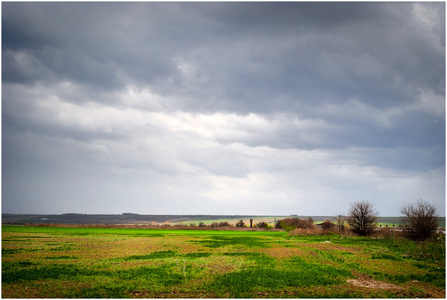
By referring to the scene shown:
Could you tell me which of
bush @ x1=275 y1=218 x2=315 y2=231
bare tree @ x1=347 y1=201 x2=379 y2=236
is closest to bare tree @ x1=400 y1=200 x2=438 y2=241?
bare tree @ x1=347 y1=201 x2=379 y2=236

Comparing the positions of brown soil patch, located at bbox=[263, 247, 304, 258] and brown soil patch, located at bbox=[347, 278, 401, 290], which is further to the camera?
brown soil patch, located at bbox=[263, 247, 304, 258]

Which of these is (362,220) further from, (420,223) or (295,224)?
(295,224)

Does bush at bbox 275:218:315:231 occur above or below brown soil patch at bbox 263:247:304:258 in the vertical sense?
below

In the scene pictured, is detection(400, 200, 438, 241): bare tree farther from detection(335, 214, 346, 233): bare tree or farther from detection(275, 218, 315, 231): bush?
detection(275, 218, 315, 231): bush

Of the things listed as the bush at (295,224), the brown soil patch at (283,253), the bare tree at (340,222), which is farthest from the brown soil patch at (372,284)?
the bush at (295,224)

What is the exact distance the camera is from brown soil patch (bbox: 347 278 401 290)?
63.8 ft

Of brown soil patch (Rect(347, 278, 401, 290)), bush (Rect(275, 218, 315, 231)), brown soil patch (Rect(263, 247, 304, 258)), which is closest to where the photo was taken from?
brown soil patch (Rect(347, 278, 401, 290))

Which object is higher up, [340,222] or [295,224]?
[340,222]

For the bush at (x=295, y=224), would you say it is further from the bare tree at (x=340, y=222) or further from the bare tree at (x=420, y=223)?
the bare tree at (x=420, y=223)

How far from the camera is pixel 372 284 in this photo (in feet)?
66.6

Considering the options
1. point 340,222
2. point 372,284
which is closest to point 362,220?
point 340,222

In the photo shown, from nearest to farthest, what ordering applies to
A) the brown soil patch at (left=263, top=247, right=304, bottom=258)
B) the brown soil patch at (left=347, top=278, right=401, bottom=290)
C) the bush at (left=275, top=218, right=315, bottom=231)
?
the brown soil patch at (left=347, top=278, right=401, bottom=290) < the brown soil patch at (left=263, top=247, right=304, bottom=258) < the bush at (left=275, top=218, right=315, bottom=231)

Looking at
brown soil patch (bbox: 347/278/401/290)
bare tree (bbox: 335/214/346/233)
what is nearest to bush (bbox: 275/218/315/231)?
bare tree (bbox: 335/214/346/233)

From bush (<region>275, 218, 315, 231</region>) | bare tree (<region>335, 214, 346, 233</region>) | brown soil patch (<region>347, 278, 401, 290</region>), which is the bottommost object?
bush (<region>275, 218, 315, 231</region>)
